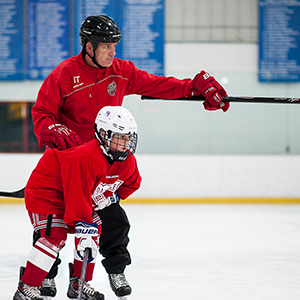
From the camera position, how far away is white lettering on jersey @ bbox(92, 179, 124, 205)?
1954 mm

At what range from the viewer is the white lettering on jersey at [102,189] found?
1.95m

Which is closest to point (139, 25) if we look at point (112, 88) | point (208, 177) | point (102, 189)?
point (208, 177)

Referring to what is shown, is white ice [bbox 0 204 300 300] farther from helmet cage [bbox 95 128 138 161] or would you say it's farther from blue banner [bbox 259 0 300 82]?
blue banner [bbox 259 0 300 82]

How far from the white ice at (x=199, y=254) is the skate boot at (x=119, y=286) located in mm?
163

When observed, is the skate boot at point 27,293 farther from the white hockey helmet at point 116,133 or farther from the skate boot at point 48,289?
the white hockey helmet at point 116,133

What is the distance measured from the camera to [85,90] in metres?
2.06

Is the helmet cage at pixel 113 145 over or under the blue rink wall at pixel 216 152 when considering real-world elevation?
over

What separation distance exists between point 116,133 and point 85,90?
1.05 ft

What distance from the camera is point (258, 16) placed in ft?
21.7

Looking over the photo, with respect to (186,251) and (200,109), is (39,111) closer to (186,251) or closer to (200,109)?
(186,251)

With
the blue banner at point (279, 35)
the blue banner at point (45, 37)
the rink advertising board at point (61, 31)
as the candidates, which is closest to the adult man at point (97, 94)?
the rink advertising board at point (61, 31)

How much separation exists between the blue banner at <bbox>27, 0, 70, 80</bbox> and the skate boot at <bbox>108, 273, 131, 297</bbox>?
4.80m

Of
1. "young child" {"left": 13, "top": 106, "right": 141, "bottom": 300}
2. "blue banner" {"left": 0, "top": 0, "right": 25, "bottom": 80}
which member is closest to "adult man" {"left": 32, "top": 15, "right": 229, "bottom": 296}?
"young child" {"left": 13, "top": 106, "right": 141, "bottom": 300}

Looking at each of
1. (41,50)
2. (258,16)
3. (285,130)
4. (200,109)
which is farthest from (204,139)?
(41,50)
